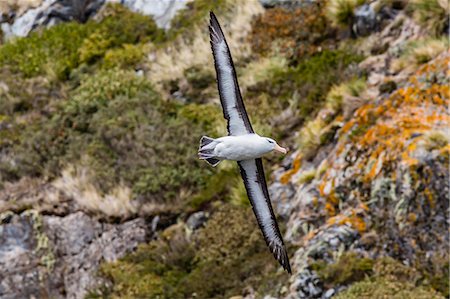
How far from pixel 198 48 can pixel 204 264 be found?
5.88 metres

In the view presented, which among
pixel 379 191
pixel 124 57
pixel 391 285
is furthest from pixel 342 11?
pixel 391 285

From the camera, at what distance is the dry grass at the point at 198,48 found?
1382 cm

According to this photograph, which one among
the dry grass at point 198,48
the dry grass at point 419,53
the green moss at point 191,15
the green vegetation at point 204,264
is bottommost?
the green vegetation at point 204,264

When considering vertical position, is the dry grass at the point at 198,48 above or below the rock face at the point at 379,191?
above

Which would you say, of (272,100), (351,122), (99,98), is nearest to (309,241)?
(351,122)

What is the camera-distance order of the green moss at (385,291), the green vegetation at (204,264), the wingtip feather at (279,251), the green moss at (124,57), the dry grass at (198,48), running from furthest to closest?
the green moss at (124,57), the dry grass at (198,48), the green vegetation at (204,264), the green moss at (385,291), the wingtip feather at (279,251)

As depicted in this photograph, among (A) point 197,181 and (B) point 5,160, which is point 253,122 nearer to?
(A) point 197,181

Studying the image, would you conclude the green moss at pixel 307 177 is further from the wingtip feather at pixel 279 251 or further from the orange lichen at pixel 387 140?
the wingtip feather at pixel 279 251

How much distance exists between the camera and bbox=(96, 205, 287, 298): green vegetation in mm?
9062

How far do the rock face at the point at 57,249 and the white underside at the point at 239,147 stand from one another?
14.7 ft

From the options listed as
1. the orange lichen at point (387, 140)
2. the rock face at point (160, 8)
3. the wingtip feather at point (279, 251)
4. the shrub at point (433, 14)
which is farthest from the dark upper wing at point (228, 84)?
the rock face at point (160, 8)

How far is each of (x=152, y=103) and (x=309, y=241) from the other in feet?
16.7

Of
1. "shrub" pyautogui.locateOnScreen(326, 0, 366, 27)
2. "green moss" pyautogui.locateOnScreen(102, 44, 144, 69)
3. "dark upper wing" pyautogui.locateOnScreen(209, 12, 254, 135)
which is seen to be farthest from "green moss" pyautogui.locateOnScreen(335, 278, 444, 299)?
"green moss" pyautogui.locateOnScreen(102, 44, 144, 69)

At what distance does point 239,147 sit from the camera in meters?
6.30
